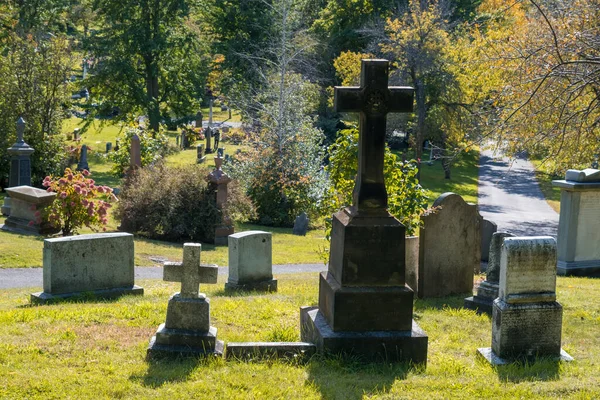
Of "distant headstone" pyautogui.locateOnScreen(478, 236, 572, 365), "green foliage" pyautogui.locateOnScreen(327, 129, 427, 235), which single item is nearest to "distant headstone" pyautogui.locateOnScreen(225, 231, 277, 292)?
"green foliage" pyautogui.locateOnScreen(327, 129, 427, 235)

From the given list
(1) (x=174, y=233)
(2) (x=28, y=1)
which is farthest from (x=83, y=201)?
(2) (x=28, y=1)

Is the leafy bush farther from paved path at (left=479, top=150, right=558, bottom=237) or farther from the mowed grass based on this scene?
the mowed grass

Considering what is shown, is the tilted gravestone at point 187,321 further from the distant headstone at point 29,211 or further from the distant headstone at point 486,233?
the distant headstone at point 29,211

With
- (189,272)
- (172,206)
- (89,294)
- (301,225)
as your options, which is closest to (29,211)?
(172,206)

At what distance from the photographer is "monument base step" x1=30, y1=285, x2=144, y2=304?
10859 mm

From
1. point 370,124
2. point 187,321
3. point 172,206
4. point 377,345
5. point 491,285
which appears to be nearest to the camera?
point 187,321

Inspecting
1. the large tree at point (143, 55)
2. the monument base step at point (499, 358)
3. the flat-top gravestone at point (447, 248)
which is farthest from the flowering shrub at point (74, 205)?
the large tree at point (143, 55)

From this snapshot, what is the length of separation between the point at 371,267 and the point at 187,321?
71.3 inches

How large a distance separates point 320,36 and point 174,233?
30.7 meters

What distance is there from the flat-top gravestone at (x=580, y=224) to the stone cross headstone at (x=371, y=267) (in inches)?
378

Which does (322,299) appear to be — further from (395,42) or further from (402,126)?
(402,126)

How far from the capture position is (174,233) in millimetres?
21188

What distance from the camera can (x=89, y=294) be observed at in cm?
1108

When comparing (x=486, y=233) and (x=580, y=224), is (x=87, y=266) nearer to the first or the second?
(x=486, y=233)
